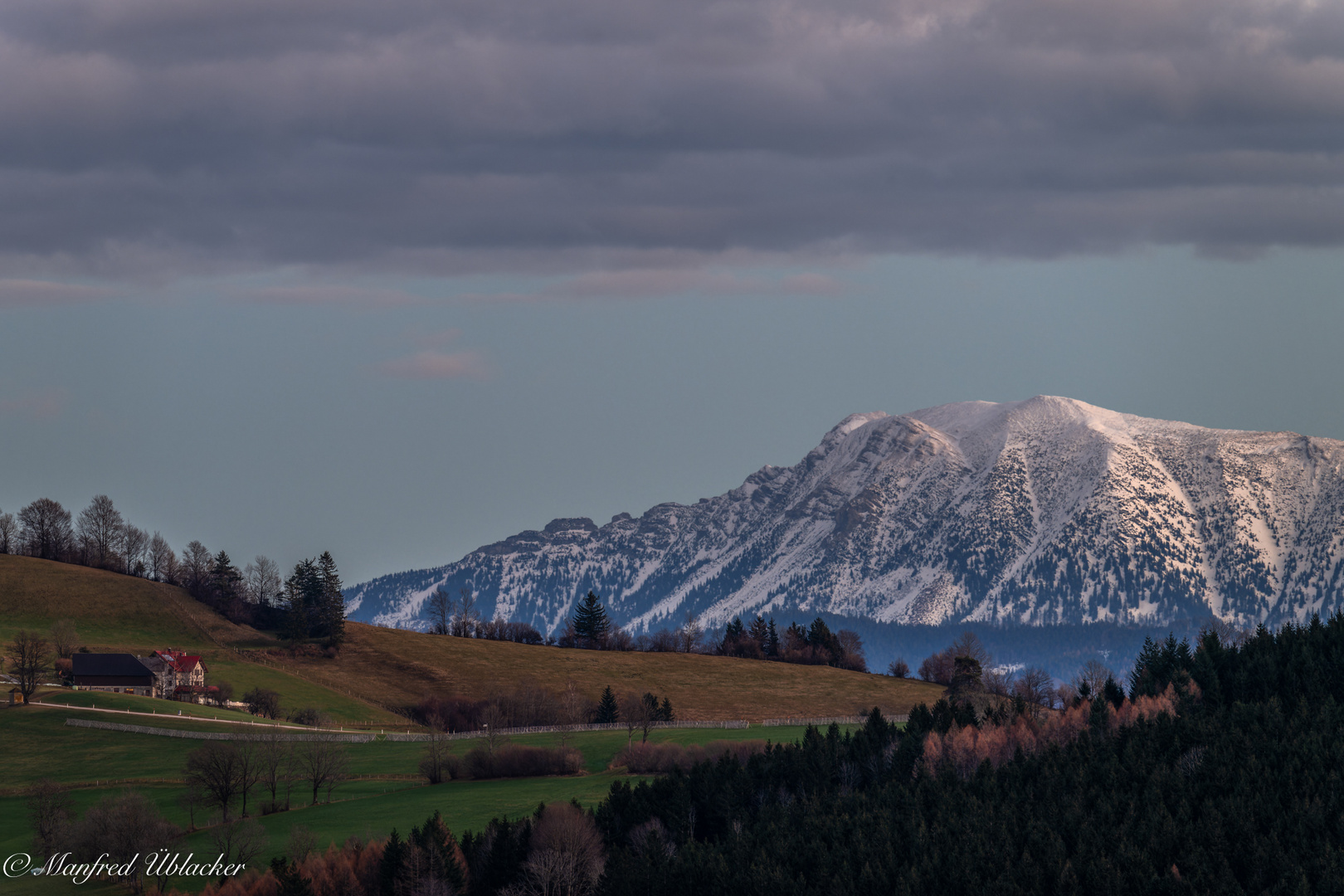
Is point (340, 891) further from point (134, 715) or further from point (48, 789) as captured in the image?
point (134, 715)

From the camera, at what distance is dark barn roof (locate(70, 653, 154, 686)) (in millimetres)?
184625

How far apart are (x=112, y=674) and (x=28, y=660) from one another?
14960 millimetres

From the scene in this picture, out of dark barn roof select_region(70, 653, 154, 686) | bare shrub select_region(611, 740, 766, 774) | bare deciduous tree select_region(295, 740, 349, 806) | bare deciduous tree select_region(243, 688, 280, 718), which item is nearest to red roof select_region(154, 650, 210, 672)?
dark barn roof select_region(70, 653, 154, 686)

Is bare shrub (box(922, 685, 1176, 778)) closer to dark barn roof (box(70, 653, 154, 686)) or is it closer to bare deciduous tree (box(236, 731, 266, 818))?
bare deciduous tree (box(236, 731, 266, 818))

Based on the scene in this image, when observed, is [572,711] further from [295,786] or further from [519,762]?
[295,786]

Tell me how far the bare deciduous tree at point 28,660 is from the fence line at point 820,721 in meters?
91.0

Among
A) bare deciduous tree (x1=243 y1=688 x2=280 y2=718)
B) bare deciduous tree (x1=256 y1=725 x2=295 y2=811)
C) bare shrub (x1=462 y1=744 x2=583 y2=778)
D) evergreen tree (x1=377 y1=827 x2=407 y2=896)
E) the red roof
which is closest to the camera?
evergreen tree (x1=377 y1=827 x2=407 y2=896)

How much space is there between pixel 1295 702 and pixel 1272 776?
31815 millimetres

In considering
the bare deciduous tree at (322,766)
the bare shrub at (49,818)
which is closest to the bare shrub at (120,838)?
the bare shrub at (49,818)

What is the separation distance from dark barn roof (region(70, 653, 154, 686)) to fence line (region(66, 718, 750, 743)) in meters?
28.7

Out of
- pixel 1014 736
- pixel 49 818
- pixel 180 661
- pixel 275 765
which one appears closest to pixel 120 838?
pixel 49 818

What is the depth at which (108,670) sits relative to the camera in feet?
616

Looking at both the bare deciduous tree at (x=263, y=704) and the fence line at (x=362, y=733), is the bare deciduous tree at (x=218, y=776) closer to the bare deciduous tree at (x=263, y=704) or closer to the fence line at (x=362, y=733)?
the fence line at (x=362, y=733)

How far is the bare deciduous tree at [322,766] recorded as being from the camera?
13250 cm
